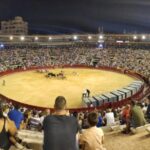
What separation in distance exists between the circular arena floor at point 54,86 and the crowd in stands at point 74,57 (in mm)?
8644

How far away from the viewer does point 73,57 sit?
7294cm

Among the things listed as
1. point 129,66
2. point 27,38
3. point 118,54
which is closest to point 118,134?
point 129,66

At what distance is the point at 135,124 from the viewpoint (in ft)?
38.1

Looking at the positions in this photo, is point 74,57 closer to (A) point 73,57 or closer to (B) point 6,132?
(A) point 73,57

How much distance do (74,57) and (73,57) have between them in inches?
11.3

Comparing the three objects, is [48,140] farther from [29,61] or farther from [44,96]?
[29,61]

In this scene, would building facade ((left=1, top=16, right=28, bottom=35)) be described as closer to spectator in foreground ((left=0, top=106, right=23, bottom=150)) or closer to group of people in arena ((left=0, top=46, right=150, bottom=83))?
group of people in arena ((left=0, top=46, right=150, bottom=83))

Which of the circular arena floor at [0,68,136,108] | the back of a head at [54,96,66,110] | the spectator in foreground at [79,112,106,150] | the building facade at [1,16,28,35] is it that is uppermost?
the building facade at [1,16,28,35]

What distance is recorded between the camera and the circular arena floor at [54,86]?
3378cm

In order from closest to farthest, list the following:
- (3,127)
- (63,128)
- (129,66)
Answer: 1. (63,128)
2. (3,127)
3. (129,66)

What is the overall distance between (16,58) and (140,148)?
6246 centimetres

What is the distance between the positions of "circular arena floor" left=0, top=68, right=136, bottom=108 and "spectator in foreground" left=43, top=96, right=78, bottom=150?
2604 cm

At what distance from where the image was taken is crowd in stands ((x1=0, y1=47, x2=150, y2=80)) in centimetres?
6159

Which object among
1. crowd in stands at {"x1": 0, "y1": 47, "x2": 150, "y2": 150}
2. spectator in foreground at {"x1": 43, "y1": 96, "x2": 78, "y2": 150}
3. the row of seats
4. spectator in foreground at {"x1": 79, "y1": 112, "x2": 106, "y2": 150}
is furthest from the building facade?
spectator in foreground at {"x1": 43, "y1": 96, "x2": 78, "y2": 150}
